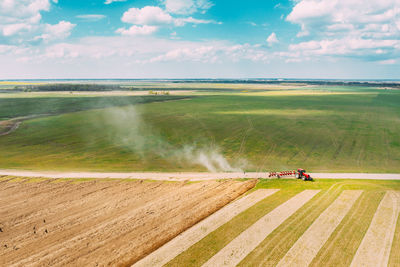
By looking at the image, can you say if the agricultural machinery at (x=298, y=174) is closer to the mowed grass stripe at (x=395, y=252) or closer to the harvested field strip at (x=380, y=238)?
the harvested field strip at (x=380, y=238)

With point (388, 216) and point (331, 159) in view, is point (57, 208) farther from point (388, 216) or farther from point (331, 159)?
A: point (331, 159)

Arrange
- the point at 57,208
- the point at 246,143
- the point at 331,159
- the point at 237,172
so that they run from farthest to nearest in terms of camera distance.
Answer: the point at 246,143
the point at 331,159
the point at 237,172
the point at 57,208

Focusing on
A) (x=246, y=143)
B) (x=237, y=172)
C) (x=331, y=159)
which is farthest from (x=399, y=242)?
(x=246, y=143)

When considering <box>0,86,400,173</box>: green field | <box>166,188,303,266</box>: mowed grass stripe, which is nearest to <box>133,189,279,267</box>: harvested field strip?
<box>166,188,303,266</box>: mowed grass stripe

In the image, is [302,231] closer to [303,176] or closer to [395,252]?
[395,252]

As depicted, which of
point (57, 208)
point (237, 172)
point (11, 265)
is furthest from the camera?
point (237, 172)

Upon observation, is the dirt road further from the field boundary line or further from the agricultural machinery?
the agricultural machinery

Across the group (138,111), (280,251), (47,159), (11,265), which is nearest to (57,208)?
(11,265)

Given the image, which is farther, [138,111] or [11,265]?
[138,111]
